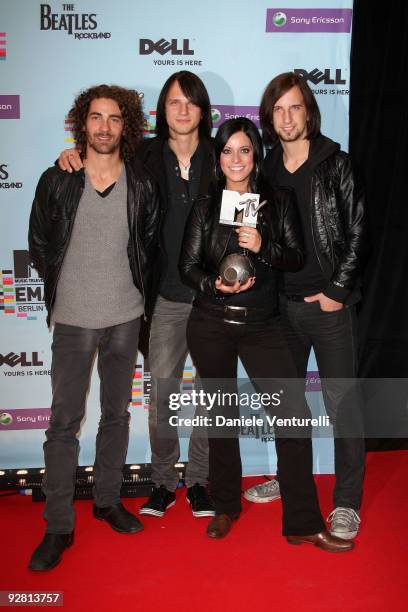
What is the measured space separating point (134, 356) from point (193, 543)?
3.19ft

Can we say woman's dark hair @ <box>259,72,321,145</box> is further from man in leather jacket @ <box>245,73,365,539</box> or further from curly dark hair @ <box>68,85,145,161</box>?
curly dark hair @ <box>68,85,145,161</box>

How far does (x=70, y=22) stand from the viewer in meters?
3.71

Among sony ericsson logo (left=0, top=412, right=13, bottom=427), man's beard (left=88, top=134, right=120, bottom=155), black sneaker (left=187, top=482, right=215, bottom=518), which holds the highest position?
man's beard (left=88, top=134, right=120, bottom=155)

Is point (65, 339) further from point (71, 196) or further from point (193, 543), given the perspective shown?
point (193, 543)

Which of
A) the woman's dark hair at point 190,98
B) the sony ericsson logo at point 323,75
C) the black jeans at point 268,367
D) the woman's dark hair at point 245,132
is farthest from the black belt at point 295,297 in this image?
the sony ericsson logo at point 323,75

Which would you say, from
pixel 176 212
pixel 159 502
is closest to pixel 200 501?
pixel 159 502

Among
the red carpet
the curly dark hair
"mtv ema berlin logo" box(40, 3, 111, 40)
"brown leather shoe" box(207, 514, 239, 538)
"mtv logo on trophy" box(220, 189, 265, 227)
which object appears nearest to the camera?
the red carpet

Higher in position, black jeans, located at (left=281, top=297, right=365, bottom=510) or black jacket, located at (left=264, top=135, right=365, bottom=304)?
black jacket, located at (left=264, top=135, right=365, bottom=304)

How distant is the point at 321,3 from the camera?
12.3 ft

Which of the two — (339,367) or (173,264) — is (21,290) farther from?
(339,367)

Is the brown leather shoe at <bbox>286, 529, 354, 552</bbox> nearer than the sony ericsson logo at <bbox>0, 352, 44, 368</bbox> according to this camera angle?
Yes

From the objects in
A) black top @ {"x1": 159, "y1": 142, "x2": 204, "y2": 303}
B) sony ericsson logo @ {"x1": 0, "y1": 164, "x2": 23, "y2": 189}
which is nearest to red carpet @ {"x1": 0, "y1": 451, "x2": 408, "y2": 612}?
black top @ {"x1": 159, "y1": 142, "x2": 204, "y2": 303}

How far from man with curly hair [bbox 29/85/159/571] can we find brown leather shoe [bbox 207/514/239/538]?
0.69m

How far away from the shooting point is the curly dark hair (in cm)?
303
